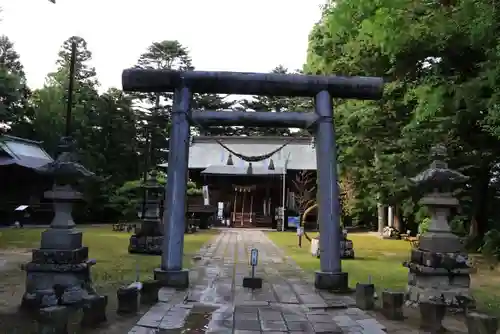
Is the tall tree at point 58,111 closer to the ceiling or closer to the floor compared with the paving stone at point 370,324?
closer to the ceiling

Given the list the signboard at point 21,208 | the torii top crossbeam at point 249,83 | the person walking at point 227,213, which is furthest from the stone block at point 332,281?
the person walking at point 227,213

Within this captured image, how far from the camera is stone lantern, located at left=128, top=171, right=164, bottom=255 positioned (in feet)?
50.2

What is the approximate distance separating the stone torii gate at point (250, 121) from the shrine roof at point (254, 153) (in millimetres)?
23079

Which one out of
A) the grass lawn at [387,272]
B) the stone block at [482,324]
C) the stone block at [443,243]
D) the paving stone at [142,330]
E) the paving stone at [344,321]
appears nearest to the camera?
the stone block at [482,324]

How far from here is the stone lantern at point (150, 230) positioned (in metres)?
15.3

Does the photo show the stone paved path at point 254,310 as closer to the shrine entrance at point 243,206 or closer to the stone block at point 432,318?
the stone block at point 432,318

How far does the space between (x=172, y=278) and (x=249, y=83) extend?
13.4 feet

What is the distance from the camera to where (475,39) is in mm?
9812

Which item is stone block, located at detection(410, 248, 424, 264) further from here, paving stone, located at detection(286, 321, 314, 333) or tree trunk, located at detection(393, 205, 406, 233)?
tree trunk, located at detection(393, 205, 406, 233)

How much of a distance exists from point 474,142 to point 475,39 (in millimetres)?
4865

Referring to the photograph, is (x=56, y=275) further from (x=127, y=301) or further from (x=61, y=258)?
(x=127, y=301)

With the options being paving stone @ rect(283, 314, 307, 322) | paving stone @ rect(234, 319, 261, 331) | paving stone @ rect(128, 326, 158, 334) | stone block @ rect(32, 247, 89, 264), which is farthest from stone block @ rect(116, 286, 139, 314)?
paving stone @ rect(283, 314, 307, 322)

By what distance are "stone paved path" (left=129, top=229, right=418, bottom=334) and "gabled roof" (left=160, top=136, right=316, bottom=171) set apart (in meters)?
24.3

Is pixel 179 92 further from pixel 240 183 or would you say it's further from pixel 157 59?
pixel 157 59
